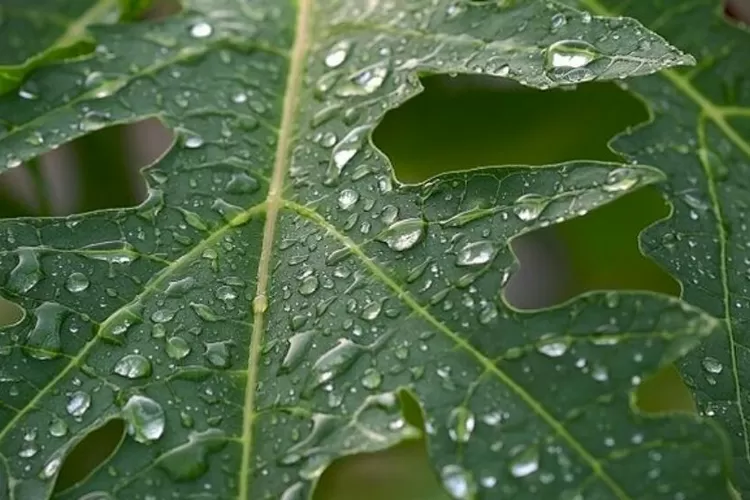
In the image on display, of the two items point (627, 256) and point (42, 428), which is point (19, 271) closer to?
point (42, 428)

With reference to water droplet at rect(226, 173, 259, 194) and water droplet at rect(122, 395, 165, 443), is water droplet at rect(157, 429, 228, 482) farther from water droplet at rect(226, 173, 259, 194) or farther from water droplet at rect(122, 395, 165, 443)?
water droplet at rect(226, 173, 259, 194)

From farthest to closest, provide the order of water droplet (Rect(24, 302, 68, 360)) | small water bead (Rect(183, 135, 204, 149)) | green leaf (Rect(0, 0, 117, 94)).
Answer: green leaf (Rect(0, 0, 117, 94)) < small water bead (Rect(183, 135, 204, 149)) < water droplet (Rect(24, 302, 68, 360))

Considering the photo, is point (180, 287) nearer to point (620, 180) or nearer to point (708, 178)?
point (620, 180)

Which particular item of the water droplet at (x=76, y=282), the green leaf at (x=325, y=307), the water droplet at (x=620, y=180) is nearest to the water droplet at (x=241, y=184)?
the green leaf at (x=325, y=307)

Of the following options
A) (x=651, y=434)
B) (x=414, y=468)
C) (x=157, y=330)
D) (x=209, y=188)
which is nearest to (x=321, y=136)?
(x=209, y=188)

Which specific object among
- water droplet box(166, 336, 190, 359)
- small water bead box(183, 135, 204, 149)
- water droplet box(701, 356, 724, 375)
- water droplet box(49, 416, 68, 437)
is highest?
small water bead box(183, 135, 204, 149)

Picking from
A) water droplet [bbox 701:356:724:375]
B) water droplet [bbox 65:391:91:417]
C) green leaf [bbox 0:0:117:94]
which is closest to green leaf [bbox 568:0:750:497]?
water droplet [bbox 701:356:724:375]

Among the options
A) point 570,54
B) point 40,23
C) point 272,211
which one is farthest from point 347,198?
point 40,23
